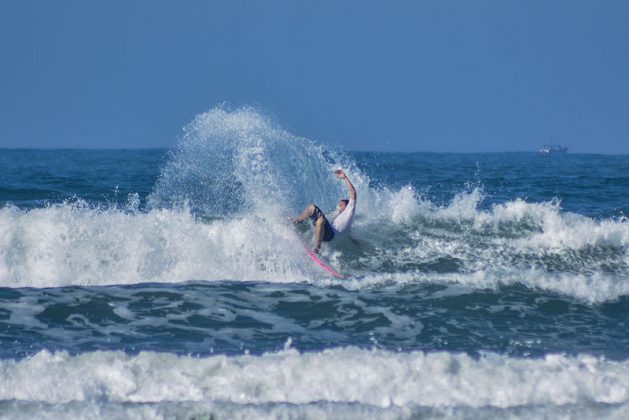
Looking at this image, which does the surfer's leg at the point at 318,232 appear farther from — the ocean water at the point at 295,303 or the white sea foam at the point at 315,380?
the white sea foam at the point at 315,380

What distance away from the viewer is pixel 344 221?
13.2 meters

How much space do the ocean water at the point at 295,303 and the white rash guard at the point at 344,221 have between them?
0.98 feet

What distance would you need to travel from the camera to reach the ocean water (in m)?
5.78

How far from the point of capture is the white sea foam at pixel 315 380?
18.7 feet

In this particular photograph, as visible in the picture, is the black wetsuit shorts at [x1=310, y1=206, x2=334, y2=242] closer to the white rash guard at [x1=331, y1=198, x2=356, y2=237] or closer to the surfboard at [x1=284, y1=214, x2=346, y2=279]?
the white rash guard at [x1=331, y1=198, x2=356, y2=237]

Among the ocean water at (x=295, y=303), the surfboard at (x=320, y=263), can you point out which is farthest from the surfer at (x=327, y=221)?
the ocean water at (x=295, y=303)

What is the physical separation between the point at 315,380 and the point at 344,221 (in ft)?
23.9

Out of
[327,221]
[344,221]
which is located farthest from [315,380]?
[344,221]

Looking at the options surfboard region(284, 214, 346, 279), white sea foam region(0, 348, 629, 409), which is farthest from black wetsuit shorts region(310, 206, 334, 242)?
white sea foam region(0, 348, 629, 409)

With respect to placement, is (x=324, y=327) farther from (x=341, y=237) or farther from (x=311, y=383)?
(x=341, y=237)

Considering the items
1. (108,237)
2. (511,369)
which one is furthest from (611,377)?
(108,237)

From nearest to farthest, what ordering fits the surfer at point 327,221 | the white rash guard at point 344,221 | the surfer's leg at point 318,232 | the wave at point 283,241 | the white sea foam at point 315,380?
the white sea foam at point 315,380 < the wave at point 283,241 < the surfer's leg at point 318,232 < the surfer at point 327,221 < the white rash guard at point 344,221

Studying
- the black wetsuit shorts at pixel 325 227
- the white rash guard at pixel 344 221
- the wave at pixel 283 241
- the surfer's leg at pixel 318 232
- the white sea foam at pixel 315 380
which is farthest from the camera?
the white rash guard at pixel 344 221

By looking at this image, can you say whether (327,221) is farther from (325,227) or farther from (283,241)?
(283,241)
